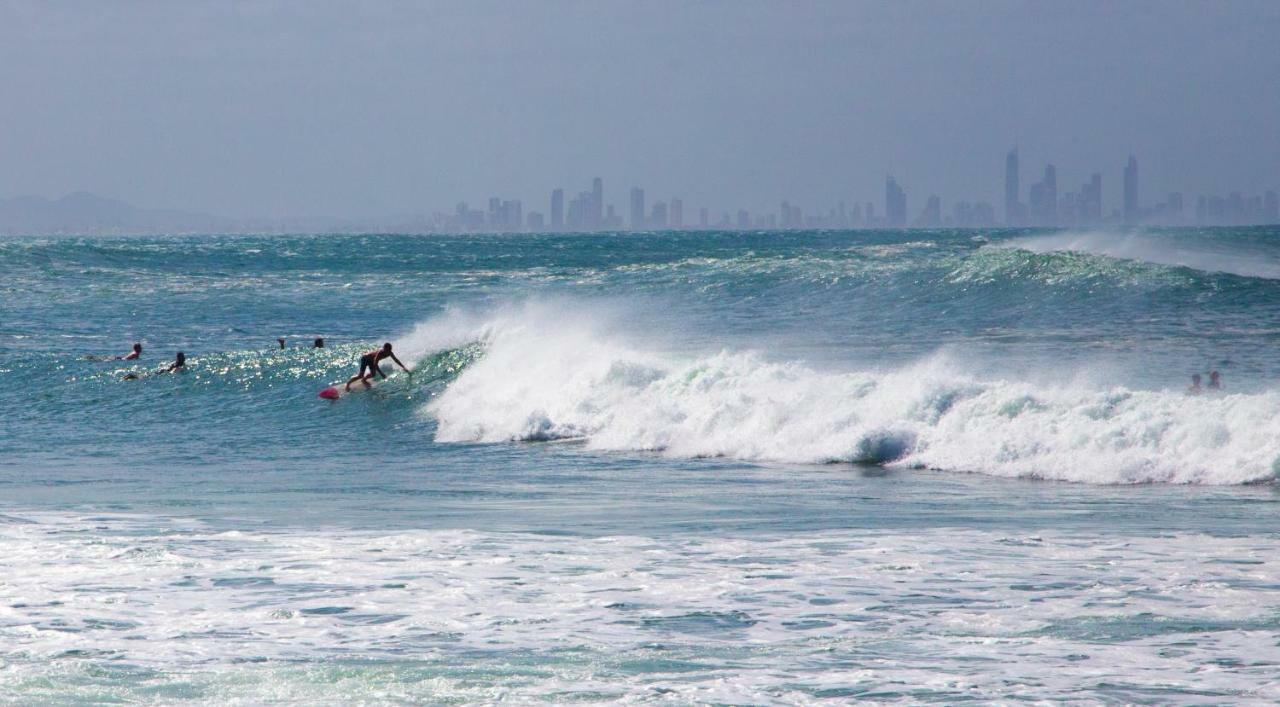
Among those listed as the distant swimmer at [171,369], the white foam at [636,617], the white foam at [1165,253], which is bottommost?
the distant swimmer at [171,369]

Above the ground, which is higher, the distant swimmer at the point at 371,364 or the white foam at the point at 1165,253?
the white foam at the point at 1165,253

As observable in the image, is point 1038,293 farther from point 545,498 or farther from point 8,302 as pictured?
point 8,302

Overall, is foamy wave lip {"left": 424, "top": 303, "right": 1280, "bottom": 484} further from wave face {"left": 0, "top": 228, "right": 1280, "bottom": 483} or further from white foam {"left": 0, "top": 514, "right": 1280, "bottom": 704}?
white foam {"left": 0, "top": 514, "right": 1280, "bottom": 704}

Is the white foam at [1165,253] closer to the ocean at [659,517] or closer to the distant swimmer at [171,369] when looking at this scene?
the ocean at [659,517]

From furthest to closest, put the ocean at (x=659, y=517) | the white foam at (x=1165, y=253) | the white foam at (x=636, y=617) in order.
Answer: the white foam at (x=1165, y=253), the ocean at (x=659, y=517), the white foam at (x=636, y=617)

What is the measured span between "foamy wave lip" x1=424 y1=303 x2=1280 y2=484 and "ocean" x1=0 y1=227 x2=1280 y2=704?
0.06m

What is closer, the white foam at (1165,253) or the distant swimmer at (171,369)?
the distant swimmer at (171,369)

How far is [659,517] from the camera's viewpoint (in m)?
13.4

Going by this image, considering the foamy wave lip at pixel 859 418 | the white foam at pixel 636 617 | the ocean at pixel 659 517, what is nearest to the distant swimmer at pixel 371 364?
the ocean at pixel 659 517

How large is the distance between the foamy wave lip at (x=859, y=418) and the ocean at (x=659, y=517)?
0.06m

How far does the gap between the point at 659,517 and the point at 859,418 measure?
6627mm

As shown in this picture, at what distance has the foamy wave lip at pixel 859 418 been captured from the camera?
53.0 ft

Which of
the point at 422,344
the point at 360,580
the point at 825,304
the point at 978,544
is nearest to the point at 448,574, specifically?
the point at 360,580

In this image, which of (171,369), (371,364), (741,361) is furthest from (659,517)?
(171,369)
